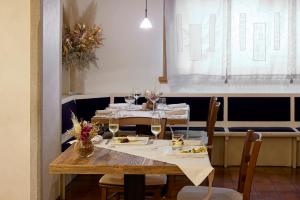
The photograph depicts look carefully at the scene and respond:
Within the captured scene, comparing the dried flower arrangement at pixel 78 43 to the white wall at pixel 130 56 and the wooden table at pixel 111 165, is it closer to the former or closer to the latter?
the white wall at pixel 130 56

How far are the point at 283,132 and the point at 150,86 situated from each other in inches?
74.4

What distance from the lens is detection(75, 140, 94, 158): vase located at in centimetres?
302

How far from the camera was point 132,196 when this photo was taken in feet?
10.4

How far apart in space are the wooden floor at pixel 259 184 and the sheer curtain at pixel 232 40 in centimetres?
131

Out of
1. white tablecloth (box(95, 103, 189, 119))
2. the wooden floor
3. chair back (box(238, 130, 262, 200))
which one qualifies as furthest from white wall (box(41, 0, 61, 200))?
chair back (box(238, 130, 262, 200))

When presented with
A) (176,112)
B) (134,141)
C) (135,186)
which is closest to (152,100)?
(176,112)

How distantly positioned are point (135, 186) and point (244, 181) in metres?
0.72

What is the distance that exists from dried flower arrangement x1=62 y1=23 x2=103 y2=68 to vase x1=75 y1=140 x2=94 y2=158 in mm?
3128

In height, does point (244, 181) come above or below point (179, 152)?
below

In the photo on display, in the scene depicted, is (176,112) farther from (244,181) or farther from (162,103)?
(244,181)
